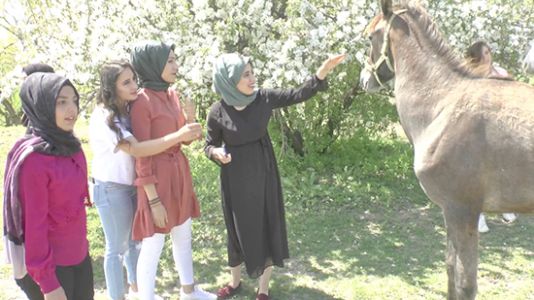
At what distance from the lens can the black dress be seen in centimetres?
391

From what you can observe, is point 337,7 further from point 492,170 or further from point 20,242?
point 20,242

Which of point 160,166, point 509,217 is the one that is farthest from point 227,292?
point 509,217

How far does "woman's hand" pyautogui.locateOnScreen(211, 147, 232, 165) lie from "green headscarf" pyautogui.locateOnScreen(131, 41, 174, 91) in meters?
0.60

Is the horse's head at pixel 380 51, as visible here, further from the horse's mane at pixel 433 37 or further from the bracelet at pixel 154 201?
the bracelet at pixel 154 201

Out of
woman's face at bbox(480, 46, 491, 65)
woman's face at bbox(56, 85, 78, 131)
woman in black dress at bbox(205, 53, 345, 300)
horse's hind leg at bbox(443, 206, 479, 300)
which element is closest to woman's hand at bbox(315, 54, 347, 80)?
woman in black dress at bbox(205, 53, 345, 300)

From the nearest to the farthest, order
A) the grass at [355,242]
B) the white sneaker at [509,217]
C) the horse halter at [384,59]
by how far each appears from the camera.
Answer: the horse halter at [384,59] < the grass at [355,242] < the white sneaker at [509,217]

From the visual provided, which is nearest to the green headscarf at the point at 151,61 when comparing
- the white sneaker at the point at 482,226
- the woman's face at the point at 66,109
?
the woman's face at the point at 66,109

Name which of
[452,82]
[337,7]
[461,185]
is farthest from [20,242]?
[337,7]

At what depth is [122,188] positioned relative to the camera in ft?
12.3

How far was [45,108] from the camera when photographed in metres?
2.54

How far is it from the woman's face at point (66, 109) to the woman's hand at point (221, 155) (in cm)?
131

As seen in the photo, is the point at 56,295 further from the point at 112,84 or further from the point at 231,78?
the point at 231,78

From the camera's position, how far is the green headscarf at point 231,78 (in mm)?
3734

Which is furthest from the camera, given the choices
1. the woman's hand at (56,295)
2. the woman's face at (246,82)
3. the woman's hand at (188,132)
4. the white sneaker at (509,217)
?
the white sneaker at (509,217)
